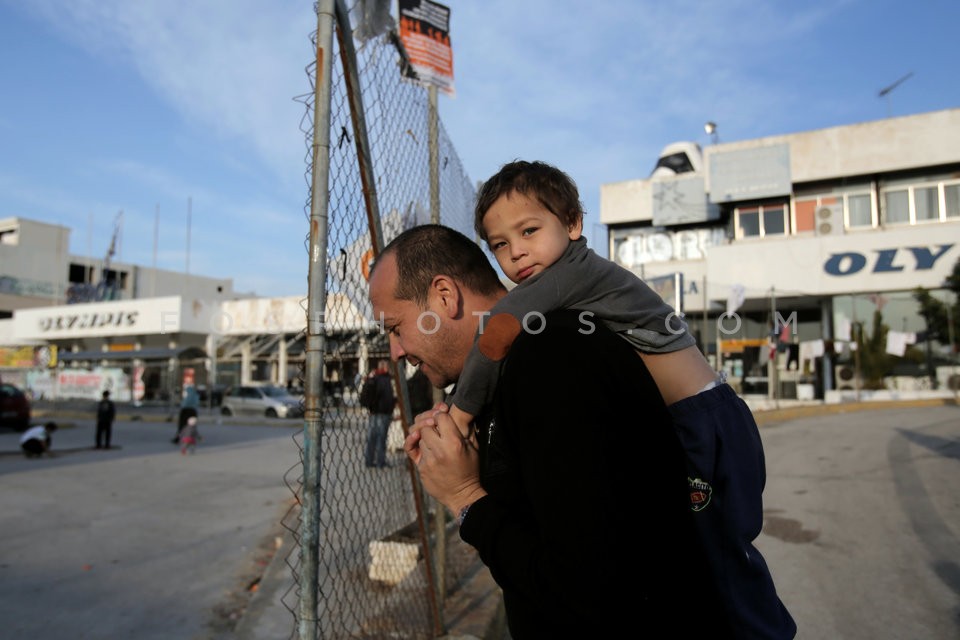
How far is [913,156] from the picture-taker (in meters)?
24.8

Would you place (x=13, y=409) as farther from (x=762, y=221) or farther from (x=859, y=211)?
(x=859, y=211)

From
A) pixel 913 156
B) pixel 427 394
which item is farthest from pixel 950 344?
pixel 427 394

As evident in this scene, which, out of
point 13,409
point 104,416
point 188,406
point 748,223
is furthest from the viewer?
point 748,223

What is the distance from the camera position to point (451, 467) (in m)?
1.29

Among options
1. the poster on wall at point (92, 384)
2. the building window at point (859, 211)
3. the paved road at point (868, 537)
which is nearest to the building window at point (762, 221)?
the building window at point (859, 211)

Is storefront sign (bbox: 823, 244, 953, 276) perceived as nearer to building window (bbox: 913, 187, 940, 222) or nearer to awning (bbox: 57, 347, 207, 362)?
building window (bbox: 913, 187, 940, 222)

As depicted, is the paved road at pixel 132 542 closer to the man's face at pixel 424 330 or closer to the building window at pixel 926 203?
the man's face at pixel 424 330

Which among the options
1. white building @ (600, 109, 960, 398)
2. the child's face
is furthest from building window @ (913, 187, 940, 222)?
the child's face

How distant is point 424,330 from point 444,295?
10 centimetres

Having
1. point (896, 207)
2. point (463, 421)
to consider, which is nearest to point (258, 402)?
point (463, 421)

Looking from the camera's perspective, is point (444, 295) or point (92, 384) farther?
point (92, 384)

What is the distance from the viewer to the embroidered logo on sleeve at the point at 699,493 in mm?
1235

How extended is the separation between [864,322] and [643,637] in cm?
2565

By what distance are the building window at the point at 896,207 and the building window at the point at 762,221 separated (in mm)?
3620
